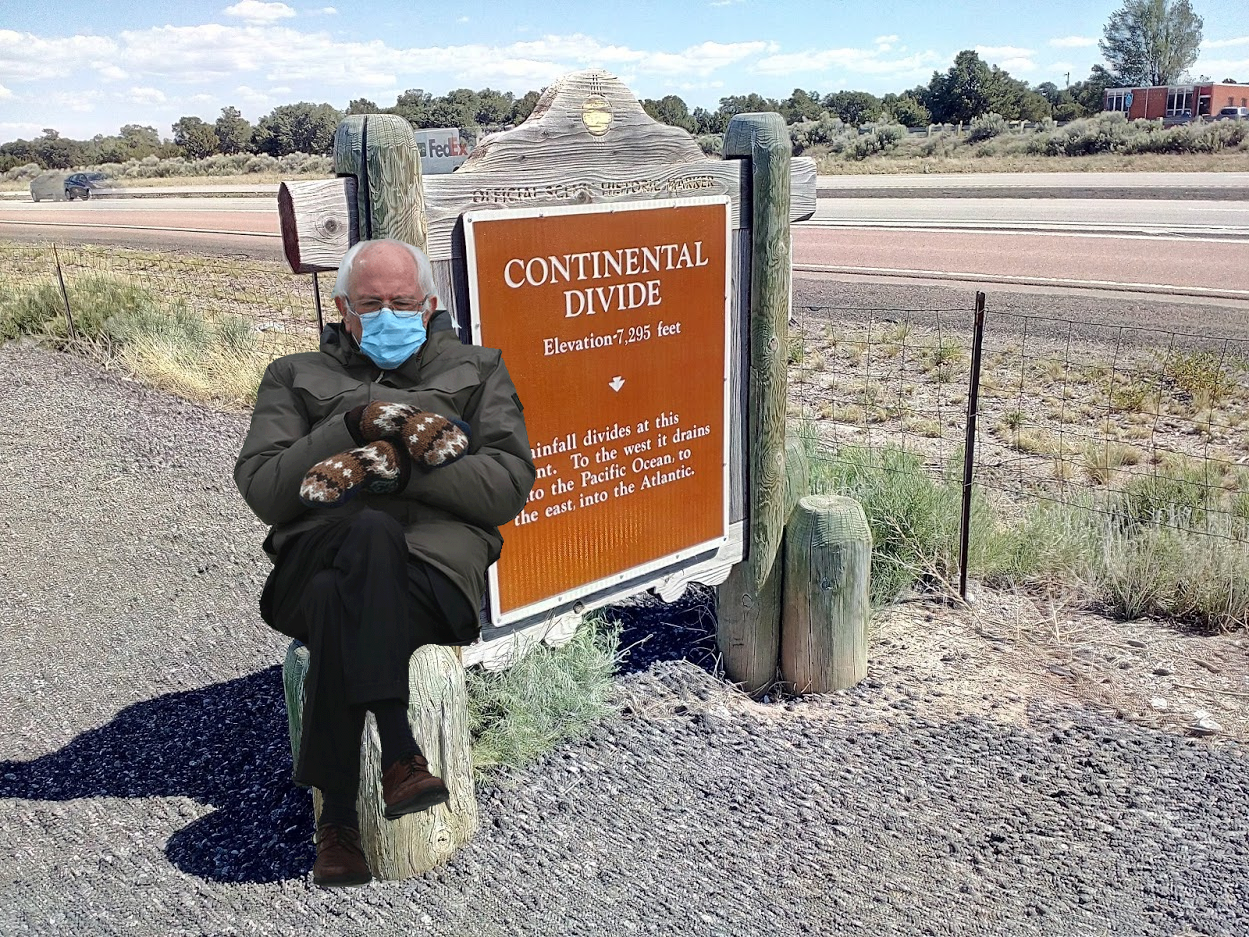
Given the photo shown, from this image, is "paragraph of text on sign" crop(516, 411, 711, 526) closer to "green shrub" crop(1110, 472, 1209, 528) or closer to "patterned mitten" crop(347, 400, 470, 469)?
"patterned mitten" crop(347, 400, 470, 469)

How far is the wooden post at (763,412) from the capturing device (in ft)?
12.6

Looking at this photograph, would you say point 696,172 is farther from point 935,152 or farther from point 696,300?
point 935,152

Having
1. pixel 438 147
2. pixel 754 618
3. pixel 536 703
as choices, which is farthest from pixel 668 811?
pixel 438 147

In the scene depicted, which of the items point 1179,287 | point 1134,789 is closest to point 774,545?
point 1134,789

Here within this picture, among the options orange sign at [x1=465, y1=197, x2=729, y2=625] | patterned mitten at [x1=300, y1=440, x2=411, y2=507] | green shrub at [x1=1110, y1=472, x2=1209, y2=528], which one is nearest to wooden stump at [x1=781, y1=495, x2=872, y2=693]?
orange sign at [x1=465, y1=197, x2=729, y2=625]

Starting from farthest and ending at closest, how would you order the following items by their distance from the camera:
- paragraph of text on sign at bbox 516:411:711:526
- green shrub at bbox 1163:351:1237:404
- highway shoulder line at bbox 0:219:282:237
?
highway shoulder line at bbox 0:219:282:237
green shrub at bbox 1163:351:1237:404
paragraph of text on sign at bbox 516:411:711:526

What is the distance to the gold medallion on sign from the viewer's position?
10.3 feet

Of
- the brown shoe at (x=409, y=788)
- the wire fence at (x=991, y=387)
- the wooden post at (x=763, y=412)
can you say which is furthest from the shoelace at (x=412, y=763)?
the wire fence at (x=991, y=387)

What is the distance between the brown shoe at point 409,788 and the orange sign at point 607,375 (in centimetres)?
127

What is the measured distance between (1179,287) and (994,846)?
11206 millimetres

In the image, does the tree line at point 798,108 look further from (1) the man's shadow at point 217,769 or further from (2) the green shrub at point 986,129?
(1) the man's shadow at point 217,769

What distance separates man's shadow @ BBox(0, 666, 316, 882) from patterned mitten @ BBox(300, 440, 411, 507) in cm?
194

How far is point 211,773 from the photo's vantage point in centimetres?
375

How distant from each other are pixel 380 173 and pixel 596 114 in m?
0.71
